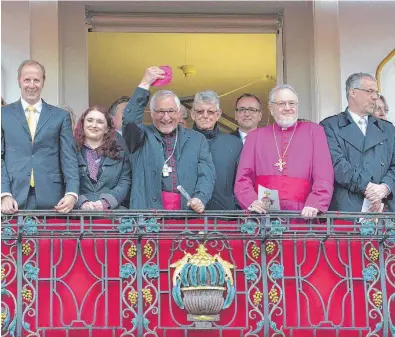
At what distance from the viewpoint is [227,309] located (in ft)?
37.7

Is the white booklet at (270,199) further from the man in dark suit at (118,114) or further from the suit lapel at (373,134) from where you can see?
the man in dark suit at (118,114)

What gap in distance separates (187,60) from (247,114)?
7.26 metres

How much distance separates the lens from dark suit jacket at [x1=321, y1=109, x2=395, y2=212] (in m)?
11.9

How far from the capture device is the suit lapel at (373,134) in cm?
1220

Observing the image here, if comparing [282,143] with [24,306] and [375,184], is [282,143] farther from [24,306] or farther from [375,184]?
[24,306]

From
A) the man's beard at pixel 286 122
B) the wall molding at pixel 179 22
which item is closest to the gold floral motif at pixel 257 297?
the man's beard at pixel 286 122

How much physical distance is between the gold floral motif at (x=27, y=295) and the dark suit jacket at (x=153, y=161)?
3.87 ft

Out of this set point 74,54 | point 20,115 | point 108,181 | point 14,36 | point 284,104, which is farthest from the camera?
point 74,54

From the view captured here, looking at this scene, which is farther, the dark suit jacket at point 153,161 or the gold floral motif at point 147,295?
the dark suit jacket at point 153,161

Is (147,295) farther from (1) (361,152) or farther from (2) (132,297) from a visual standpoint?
(1) (361,152)

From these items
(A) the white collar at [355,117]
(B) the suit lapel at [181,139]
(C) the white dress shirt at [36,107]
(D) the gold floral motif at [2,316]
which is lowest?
(D) the gold floral motif at [2,316]

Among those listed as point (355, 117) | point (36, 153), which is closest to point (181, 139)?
point (36, 153)

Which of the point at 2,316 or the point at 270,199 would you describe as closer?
the point at 2,316

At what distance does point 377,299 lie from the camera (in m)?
11.6
